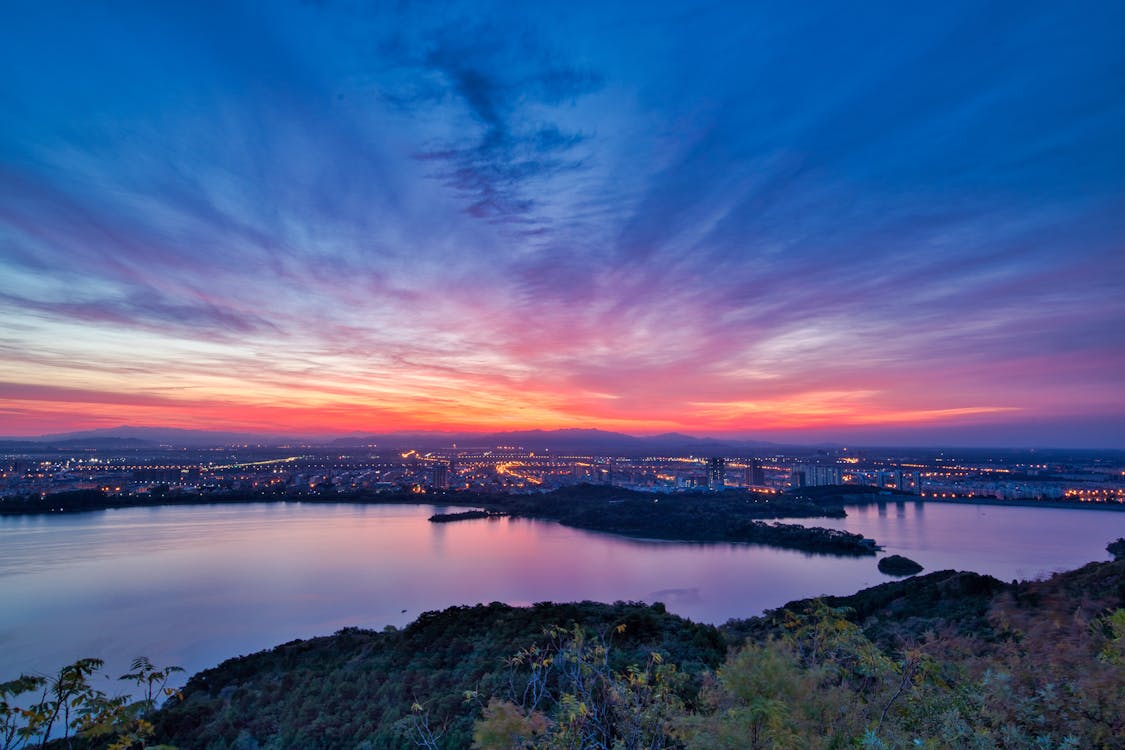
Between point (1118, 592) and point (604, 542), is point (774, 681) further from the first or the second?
point (604, 542)

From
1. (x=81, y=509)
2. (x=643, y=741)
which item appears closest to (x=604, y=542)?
(x=643, y=741)

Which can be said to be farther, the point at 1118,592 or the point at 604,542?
the point at 604,542

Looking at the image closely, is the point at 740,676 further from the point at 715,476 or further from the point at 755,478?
the point at 715,476

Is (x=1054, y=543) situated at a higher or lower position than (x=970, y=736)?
lower

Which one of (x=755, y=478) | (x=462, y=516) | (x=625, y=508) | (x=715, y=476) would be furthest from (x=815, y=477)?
(x=462, y=516)

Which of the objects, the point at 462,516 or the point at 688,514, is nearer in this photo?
the point at 688,514

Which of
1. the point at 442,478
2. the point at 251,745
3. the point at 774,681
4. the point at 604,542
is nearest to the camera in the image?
the point at 774,681

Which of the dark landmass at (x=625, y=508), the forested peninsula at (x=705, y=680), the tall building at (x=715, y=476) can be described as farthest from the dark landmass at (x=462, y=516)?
the forested peninsula at (x=705, y=680)
